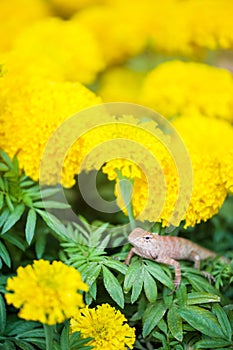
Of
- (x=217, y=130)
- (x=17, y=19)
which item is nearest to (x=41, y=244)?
(x=217, y=130)

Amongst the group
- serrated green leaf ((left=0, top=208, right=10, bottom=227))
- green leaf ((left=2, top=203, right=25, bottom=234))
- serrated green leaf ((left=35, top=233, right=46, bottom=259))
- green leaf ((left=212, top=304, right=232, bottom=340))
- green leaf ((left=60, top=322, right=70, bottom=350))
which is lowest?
serrated green leaf ((left=35, top=233, right=46, bottom=259))

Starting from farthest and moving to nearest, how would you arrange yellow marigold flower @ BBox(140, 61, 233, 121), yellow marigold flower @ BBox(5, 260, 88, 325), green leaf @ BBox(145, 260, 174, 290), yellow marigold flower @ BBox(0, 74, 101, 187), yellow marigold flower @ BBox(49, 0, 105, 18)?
yellow marigold flower @ BBox(49, 0, 105, 18) < yellow marigold flower @ BBox(140, 61, 233, 121) < yellow marigold flower @ BBox(0, 74, 101, 187) < green leaf @ BBox(145, 260, 174, 290) < yellow marigold flower @ BBox(5, 260, 88, 325)

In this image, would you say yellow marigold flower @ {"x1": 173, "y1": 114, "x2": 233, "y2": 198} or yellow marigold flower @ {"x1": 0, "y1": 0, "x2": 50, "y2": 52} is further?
yellow marigold flower @ {"x1": 0, "y1": 0, "x2": 50, "y2": 52}

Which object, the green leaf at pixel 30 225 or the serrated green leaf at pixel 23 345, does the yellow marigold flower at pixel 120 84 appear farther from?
the serrated green leaf at pixel 23 345

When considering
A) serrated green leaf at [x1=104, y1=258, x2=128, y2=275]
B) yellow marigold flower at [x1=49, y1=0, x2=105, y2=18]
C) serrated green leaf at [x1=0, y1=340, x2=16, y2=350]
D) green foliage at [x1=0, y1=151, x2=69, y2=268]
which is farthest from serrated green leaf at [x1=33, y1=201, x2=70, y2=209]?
yellow marigold flower at [x1=49, y1=0, x2=105, y2=18]

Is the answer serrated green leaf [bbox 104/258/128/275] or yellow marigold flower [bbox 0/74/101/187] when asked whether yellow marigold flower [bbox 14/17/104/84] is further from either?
serrated green leaf [bbox 104/258/128/275]

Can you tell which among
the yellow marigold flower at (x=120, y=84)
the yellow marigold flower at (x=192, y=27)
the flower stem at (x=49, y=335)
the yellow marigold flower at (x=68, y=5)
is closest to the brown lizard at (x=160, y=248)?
the flower stem at (x=49, y=335)

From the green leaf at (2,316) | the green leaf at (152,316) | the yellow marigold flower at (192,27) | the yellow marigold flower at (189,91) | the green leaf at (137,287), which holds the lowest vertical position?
the green leaf at (2,316)
